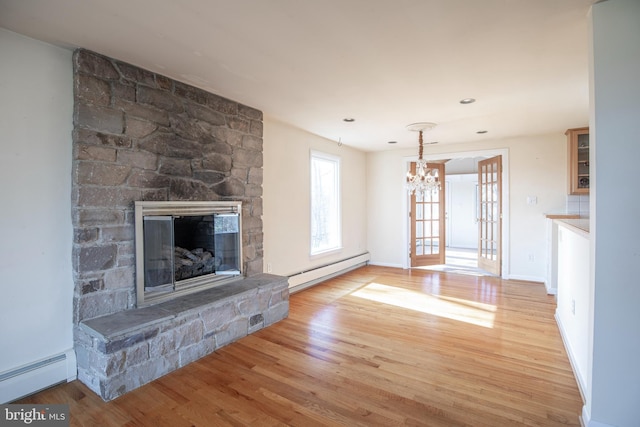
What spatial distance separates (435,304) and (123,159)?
145 inches

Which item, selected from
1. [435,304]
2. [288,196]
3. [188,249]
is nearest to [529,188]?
[435,304]

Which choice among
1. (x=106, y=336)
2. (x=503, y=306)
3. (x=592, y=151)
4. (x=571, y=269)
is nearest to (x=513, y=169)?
(x=503, y=306)

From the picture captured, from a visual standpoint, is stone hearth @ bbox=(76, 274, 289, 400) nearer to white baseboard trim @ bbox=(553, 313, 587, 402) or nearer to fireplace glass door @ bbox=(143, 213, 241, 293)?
fireplace glass door @ bbox=(143, 213, 241, 293)

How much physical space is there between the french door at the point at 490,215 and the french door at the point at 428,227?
0.70 meters

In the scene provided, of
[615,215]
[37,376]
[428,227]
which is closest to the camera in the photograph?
[615,215]

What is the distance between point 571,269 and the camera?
2.79 metres

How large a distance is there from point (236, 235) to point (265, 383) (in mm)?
1613

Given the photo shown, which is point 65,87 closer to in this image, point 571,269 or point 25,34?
point 25,34

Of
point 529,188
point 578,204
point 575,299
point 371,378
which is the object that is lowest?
point 371,378

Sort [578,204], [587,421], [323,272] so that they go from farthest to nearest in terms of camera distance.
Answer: [323,272] < [578,204] < [587,421]

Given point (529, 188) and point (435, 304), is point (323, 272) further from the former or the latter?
point (529, 188)

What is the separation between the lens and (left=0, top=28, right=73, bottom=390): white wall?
205 cm

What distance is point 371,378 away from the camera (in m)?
2.34

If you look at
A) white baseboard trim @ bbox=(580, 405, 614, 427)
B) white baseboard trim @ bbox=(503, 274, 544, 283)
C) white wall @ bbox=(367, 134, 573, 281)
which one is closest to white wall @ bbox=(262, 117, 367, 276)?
white wall @ bbox=(367, 134, 573, 281)
